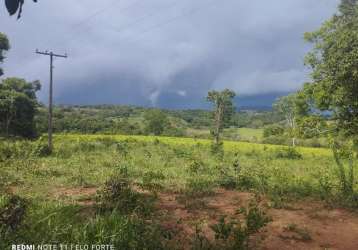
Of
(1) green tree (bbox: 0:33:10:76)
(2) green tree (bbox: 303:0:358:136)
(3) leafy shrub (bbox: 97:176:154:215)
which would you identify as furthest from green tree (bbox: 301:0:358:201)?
(1) green tree (bbox: 0:33:10:76)

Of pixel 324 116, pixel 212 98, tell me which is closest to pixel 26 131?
pixel 212 98

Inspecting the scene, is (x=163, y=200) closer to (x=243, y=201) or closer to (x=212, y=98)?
(x=243, y=201)

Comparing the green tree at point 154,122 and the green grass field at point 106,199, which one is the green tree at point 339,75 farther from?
the green tree at point 154,122

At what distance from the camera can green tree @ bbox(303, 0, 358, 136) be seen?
12523mm

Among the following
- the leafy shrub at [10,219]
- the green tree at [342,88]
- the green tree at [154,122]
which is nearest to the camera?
the leafy shrub at [10,219]

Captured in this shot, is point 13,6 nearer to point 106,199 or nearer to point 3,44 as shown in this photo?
point 106,199

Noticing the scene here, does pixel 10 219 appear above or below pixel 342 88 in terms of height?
below

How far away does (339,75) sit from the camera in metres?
12.6

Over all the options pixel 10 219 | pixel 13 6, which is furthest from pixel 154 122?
pixel 13 6

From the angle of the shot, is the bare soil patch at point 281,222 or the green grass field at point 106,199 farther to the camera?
the bare soil patch at point 281,222

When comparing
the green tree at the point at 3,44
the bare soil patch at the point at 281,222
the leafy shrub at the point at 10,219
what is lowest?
the bare soil patch at the point at 281,222

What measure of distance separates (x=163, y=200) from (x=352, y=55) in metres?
7.79

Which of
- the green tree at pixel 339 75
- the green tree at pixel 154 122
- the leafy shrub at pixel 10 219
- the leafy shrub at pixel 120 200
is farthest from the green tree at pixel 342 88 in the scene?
the green tree at pixel 154 122

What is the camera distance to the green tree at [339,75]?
12523mm
